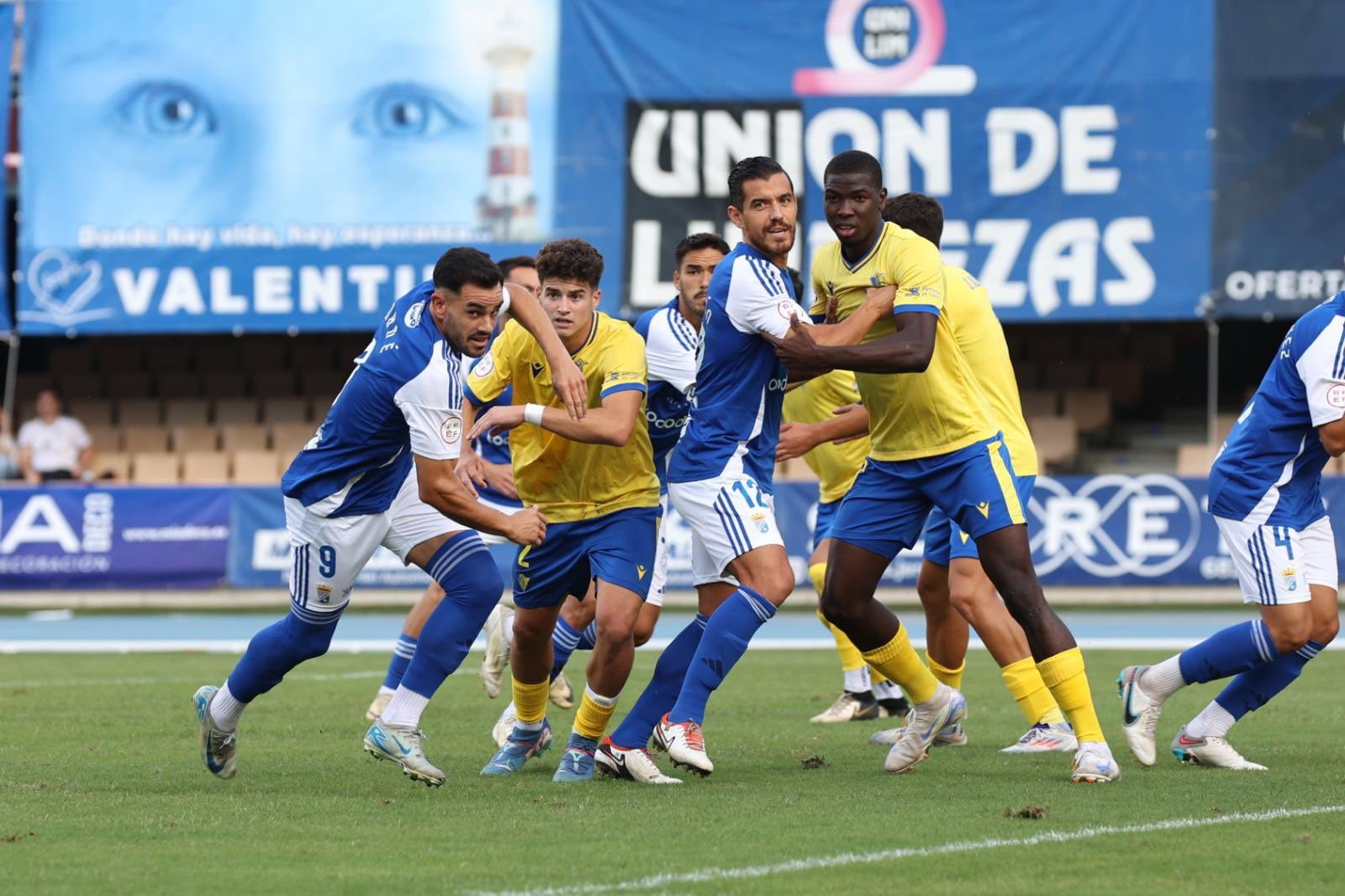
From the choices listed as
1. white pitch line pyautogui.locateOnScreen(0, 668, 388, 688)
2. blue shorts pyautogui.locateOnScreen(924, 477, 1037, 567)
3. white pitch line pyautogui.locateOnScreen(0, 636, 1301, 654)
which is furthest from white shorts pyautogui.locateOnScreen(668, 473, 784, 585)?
white pitch line pyautogui.locateOnScreen(0, 636, 1301, 654)

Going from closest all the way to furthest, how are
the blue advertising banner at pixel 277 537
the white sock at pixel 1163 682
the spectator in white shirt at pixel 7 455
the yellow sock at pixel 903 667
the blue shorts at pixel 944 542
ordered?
the yellow sock at pixel 903 667 → the white sock at pixel 1163 682 → the blue shorts at pixel 944 542 → the blue advertising banner at pixel 277 537 → the spectator in white shirt at pixel 7 455

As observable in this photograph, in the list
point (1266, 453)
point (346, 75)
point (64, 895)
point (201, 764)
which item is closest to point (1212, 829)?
point (1266, 453)

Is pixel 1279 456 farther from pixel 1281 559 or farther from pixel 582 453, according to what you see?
pixel 582 453

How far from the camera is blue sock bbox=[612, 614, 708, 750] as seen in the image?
7309mm

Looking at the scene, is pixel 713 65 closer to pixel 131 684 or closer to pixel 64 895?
pixel 131 684

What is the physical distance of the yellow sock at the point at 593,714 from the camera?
23.9 feet

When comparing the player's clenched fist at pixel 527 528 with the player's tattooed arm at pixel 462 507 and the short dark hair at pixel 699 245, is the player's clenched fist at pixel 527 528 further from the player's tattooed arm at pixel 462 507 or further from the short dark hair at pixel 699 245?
the short dark hair at pixel 699 245

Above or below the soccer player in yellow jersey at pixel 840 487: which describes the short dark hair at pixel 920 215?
above

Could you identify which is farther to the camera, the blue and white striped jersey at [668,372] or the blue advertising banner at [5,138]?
the blue advertising banner at [5,138]

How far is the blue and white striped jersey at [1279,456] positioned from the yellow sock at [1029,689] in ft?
3.42

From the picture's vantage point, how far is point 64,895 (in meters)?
5.00

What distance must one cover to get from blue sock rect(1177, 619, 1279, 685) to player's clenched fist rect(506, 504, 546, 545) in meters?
2.79

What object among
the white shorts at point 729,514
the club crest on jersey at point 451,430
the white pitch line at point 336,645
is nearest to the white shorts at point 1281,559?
the white shorts at point 729,514

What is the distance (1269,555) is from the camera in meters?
7.41
